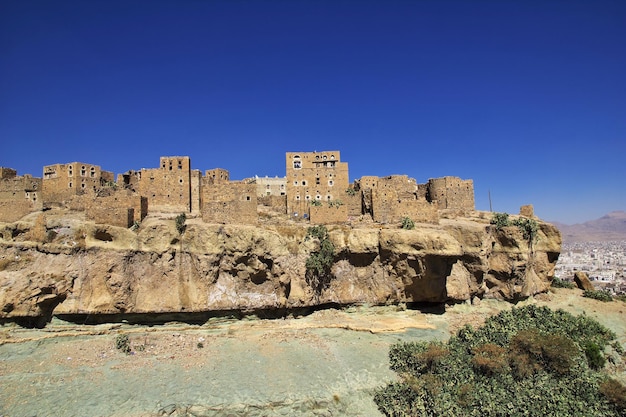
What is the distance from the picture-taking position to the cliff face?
74.9 feet

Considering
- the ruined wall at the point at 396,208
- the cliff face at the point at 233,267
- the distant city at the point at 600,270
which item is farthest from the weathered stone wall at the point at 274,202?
the distant city at the point at 600,270

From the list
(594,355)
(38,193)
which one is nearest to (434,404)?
(594,355)

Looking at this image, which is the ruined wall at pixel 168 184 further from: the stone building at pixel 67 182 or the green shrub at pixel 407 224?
the green shrub at pixel 407 224

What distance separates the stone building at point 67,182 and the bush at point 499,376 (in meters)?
26.7

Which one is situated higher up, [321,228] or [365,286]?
[321,228]

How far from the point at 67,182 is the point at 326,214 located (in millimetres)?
20725

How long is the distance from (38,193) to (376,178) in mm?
28761

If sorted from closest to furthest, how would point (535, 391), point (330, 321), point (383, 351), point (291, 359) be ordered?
point (535, 391), point (291, 359), point (383, 351), point (330, 321)

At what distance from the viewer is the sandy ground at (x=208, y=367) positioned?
18.2 meters

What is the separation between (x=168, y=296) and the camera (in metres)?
24.2

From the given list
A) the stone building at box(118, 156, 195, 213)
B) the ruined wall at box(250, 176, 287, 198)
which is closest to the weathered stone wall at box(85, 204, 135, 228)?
the stone building at box(118, 156, 195, 213)

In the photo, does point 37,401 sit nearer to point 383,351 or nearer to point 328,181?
point 383,351

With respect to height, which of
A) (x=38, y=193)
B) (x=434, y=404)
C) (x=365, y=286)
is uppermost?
(x=38, y=193)

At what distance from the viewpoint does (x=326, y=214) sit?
2909 cm
